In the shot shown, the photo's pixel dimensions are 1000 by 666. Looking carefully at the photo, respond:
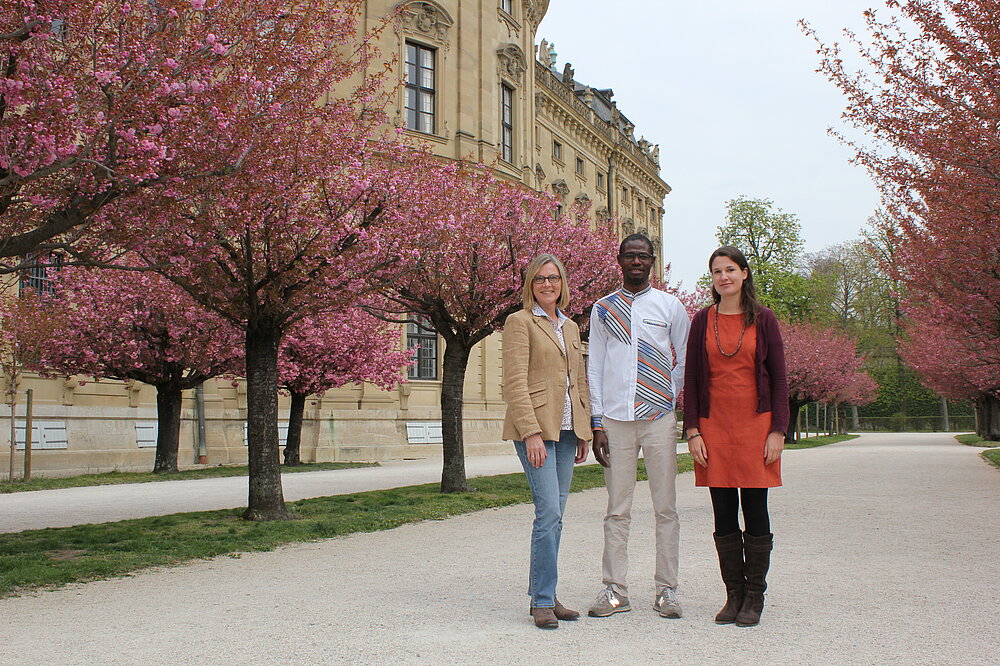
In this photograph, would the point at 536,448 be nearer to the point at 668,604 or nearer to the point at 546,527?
the point at 546,527

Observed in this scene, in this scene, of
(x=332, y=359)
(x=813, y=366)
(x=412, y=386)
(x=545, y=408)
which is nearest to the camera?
(x=545, y=408)

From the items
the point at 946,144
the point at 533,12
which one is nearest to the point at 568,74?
the point at 533,12

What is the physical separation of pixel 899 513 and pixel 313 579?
→ 781 cm

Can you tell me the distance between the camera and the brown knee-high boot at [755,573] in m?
5.13

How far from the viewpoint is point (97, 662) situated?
448 centimetres

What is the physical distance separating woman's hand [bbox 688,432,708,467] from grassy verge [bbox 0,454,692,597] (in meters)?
4.97

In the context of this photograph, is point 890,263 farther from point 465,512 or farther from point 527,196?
point 465,512

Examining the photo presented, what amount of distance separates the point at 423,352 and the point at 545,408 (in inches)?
1056

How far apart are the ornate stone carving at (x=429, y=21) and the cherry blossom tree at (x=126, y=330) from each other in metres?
15.5

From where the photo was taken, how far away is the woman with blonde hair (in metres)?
5.16

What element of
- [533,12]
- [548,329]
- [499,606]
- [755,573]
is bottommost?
[499,606]

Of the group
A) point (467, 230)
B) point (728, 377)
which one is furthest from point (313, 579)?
point (467, 230)

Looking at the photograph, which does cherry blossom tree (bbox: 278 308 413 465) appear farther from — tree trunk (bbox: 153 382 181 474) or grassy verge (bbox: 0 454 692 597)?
grassy verge (bbox: 0 454 692 597)

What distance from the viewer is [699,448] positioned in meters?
5.33
